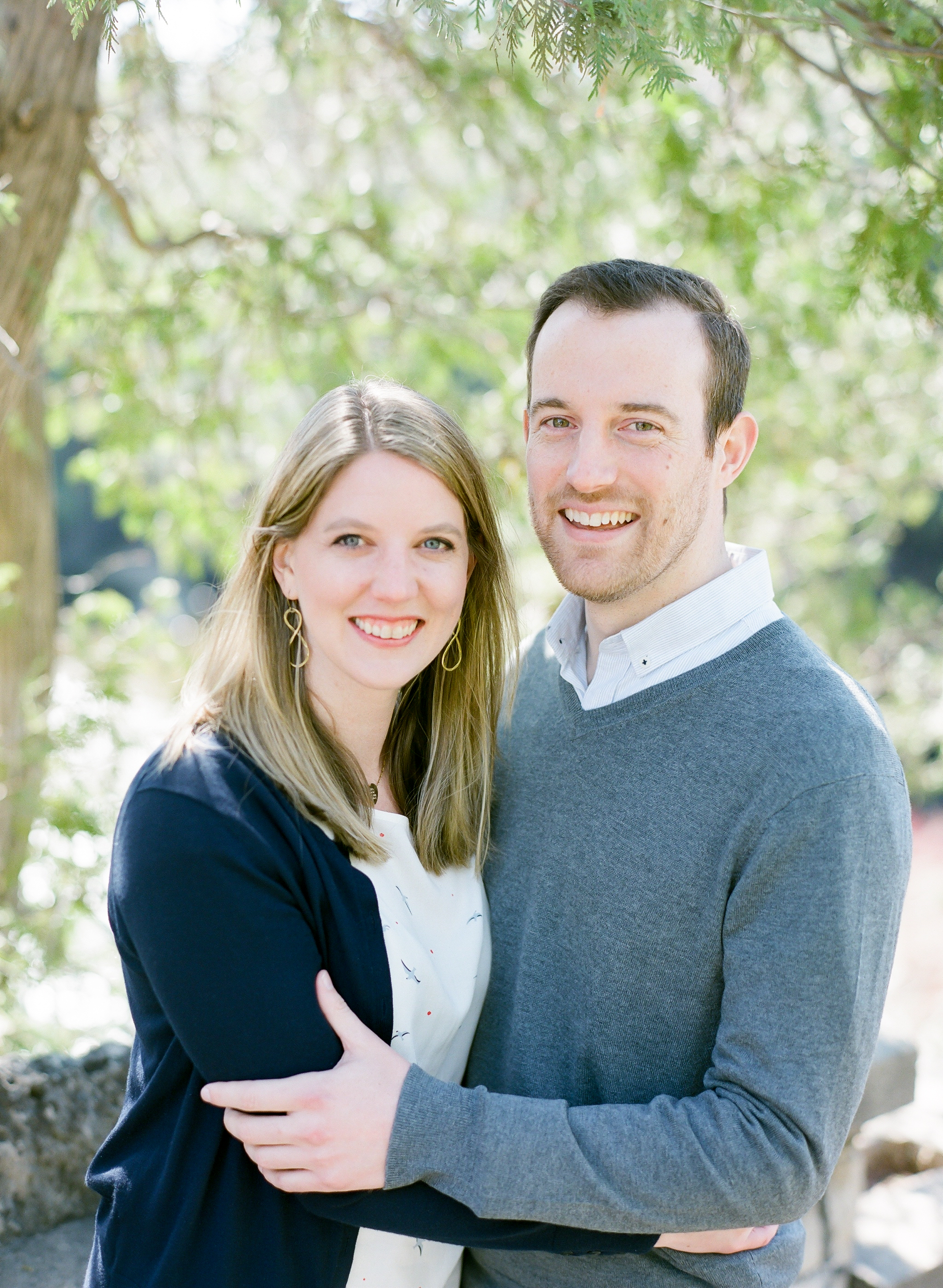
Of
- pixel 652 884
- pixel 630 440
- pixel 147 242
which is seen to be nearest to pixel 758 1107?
pixel 652 884

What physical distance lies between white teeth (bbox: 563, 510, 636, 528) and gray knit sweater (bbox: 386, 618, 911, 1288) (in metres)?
0.33

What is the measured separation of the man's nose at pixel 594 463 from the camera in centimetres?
190

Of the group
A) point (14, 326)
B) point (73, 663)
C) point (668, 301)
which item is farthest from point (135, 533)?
point (668, 301)

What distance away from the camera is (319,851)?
1587mm

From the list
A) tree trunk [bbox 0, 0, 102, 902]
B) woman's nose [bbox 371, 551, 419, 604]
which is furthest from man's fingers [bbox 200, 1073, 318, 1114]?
tree trunk [bbox 0, 0, 102, 902]

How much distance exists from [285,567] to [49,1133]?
1184mm

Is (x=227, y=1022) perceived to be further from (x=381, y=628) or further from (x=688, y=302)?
(x=688, y=302)

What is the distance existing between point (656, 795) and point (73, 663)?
390 cm

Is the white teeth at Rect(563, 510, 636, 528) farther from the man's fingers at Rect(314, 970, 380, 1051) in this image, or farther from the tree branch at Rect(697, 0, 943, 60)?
the man's fingers at Rect(314, 970, 380, 1051)

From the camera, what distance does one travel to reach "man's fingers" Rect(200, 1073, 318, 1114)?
1.40 metres

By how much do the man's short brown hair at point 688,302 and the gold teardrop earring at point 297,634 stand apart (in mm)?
Answer: 782

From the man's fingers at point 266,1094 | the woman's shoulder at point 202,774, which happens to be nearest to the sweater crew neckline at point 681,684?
the woman's shoulder at point 202,774

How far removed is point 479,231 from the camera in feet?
17.7

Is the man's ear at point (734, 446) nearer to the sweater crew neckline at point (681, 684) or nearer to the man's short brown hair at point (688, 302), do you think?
the man's short brown hair at point (688, 302)
